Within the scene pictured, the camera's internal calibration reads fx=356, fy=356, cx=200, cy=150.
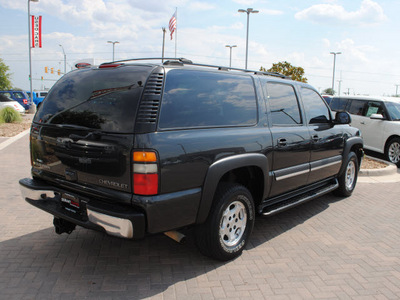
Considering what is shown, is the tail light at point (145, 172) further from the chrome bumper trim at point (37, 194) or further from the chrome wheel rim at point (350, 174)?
the chrome wheel rim at point (350, 174)

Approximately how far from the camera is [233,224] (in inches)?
147

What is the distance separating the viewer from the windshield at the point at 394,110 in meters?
9.66

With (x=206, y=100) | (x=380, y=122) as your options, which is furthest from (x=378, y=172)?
(x=206, y=100)

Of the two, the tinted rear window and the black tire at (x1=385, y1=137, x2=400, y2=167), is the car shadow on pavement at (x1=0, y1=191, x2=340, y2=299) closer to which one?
the tinted rear window

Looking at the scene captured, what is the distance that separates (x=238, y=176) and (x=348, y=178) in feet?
10.7

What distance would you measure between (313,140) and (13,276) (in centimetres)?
378

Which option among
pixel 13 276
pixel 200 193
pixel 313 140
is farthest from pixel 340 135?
pixel 13 276

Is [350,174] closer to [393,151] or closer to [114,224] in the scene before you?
[393,151]

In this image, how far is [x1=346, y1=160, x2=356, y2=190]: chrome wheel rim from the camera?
20.2 ft

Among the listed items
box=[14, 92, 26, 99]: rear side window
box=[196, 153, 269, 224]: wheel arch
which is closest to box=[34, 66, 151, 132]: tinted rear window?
box=[196, 153, 269, 224]: wheel arch

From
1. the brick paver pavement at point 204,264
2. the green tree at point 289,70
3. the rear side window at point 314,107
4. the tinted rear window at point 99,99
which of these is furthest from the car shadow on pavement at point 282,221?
the green tree at point 289,70

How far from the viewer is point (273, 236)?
4418 millimetres

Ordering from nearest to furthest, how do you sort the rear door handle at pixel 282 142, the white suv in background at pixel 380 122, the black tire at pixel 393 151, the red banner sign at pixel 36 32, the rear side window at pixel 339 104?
the rear door handle at pixel 282 142 < the black tire at pixel 393 151 < the white suv in background at pixel 380 122 < the rear side window at pixel 339 104 < the red banner sign at pixel 36 32

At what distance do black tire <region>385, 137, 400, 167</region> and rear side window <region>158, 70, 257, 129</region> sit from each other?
7022 millimetres
